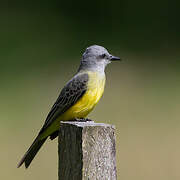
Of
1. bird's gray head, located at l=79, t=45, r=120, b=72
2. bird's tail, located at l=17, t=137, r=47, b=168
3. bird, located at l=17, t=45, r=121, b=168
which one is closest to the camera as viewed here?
bird's tail, located at l=17, t=137, r=47, b=168

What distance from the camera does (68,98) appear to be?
405cm

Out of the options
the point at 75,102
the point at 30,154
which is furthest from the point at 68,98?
the point at 30,154

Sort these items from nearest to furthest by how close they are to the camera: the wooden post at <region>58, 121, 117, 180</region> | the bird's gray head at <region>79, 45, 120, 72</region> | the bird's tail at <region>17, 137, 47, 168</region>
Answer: the wooden post at <region>58, 121, 117, 180</region> < the bird's tail at <region>17, 137, 47, 168</region> < the bird's gray head at <region>79, 45, 120, 72</region>

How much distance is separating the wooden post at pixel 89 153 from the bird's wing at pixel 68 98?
1.26 meters

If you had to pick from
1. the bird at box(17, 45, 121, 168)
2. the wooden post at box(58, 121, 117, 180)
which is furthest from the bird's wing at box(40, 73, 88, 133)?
the wooden post at box(58, 121, 117, 180)

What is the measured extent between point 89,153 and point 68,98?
1.46 m

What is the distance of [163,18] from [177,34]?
2.08 ft

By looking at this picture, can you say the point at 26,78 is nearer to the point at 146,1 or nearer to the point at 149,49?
the point at 149,49

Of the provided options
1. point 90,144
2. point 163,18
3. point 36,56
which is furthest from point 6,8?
point 90,144

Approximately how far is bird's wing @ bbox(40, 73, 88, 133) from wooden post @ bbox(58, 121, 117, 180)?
1.26 metres

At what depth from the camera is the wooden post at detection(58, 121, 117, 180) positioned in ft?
8.54

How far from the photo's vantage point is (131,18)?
33.4 feet

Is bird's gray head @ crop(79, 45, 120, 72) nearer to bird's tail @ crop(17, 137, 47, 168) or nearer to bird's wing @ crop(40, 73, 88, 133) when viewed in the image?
bird's wing @ crop(40, 73, 88, 133)

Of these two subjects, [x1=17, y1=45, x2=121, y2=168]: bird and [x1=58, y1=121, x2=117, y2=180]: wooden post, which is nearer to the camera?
[x1=58, y1=121, x2=117, y2=180]: wooden post
